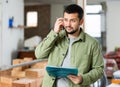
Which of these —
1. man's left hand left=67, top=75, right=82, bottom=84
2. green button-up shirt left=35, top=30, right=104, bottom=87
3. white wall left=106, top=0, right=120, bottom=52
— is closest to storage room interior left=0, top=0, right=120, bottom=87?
white wall left=106, top=0, right=120, bottom=52

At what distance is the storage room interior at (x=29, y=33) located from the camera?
304 cm

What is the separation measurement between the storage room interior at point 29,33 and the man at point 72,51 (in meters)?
1.36

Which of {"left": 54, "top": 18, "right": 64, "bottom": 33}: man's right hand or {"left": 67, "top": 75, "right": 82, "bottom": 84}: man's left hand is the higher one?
{"left": 54, "top": 18, "right": 64, "bottom": 33}: man's right hand

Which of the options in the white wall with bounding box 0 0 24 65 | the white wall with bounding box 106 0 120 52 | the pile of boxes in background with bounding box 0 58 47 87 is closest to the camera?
the pile of boxes in background with bounding box 0 58 47 87

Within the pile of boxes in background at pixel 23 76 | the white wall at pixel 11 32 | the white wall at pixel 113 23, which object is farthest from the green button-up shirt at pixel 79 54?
the white wall at pixel 11 32

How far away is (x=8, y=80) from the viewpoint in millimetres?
2564

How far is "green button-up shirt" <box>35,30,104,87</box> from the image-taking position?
1.33 m

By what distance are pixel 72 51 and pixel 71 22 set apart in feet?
0.57

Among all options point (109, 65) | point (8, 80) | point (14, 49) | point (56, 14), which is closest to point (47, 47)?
point (8, 80)

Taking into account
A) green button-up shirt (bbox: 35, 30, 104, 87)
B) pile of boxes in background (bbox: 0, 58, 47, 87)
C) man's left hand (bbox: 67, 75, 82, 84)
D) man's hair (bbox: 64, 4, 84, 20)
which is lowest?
pile of boxes in background (bbox: 0, 58, 47, 87)

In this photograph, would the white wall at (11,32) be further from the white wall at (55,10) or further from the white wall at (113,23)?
the white wall at (113,23)

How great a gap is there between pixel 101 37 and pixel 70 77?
8.35 ft

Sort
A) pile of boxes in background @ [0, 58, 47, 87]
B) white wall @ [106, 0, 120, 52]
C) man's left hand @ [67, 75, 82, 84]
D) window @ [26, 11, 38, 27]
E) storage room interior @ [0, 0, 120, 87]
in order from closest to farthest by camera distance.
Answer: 1. man's left hand @ [67, 75, 82, 84]
2. pile of boxes in background @ [0, 58, 47, 87]
3. storage room interior @ [0, 0, 120, 87]
4. white wall @ [106, 0, 120, 52]
5. window @ [26, 11, 38, 27]

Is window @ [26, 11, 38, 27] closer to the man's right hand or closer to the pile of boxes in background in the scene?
the pile of boxes in background
